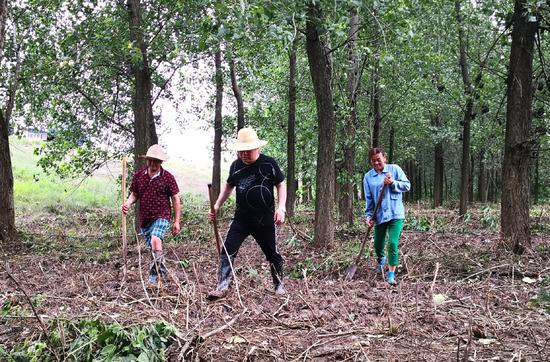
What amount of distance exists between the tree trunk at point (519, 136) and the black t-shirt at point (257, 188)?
4.23 metres

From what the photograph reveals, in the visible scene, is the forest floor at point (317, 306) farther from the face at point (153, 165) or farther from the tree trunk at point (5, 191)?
the face at point (153, 165)

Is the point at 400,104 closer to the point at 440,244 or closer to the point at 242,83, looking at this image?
the point at 242,83

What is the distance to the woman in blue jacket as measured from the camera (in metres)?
6.67

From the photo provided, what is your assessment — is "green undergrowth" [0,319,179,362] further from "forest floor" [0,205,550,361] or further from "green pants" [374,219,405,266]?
"green pants" [374,219,405,266]

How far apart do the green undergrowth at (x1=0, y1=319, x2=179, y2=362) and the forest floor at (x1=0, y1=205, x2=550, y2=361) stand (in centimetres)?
5

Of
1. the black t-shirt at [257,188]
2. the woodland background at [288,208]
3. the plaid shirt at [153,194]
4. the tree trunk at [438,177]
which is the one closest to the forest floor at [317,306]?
the woodland background at [288,208]

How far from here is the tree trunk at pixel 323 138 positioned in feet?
28.5

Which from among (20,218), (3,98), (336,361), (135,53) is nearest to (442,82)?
(135,53)

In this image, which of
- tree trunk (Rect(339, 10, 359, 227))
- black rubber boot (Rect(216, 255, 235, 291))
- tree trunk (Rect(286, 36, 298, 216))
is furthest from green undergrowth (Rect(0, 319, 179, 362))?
tree trunk (Rect(286, 36, 298, 216))

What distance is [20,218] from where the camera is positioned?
16.5 metres

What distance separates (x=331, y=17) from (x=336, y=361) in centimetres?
508

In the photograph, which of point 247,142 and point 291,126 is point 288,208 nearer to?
point 291,126

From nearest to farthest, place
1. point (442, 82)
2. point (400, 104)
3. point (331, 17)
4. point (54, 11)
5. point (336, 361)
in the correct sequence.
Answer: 1. point (336, 361)
2. point (331, 17)
3. point (54, 11)
4. point (442, 82)
5. point (400, 104)

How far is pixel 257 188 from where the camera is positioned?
5684 millimetres
